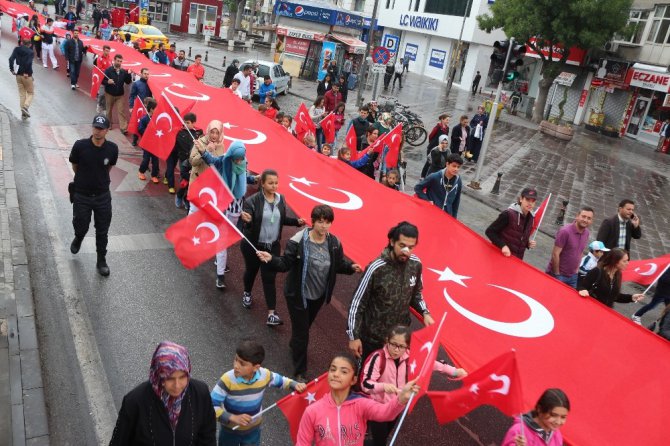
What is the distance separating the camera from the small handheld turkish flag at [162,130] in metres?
7.95

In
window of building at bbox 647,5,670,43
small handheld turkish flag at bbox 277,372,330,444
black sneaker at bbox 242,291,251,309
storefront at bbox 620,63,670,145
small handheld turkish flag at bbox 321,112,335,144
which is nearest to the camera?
small handheld turkish flag at bbox 277,372,330,444

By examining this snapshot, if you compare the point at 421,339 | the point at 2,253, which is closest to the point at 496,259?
the point at 421,339

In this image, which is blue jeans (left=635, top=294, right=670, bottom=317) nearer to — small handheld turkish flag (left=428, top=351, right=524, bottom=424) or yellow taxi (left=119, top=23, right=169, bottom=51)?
small handheld turkish flag (left=428, top=351, right=524, bottom=424)

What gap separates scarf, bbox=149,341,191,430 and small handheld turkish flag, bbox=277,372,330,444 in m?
1.10

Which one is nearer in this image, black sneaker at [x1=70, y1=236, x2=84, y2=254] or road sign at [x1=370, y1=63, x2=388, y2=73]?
black sneaker at [x1=70, y1=236, x2=84, y2=254]

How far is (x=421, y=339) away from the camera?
404 cm

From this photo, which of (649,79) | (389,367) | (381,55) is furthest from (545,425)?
(649,79)

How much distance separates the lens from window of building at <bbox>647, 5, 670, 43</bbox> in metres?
28.0

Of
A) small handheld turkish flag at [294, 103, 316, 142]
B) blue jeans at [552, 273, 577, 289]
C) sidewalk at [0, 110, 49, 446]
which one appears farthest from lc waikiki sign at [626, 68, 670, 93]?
sidewalk at [0, 110, 49, 446]

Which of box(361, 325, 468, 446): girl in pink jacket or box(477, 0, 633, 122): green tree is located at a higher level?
box(477, 0, 633, 122): green tree

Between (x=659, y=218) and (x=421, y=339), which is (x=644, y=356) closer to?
(x=421, y=339)

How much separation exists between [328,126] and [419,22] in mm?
41376

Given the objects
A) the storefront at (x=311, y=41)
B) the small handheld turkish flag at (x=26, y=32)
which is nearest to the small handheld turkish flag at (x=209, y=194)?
the small handheld turkish flag at (x=26, y=32)

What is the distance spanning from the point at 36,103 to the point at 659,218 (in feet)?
57.6
